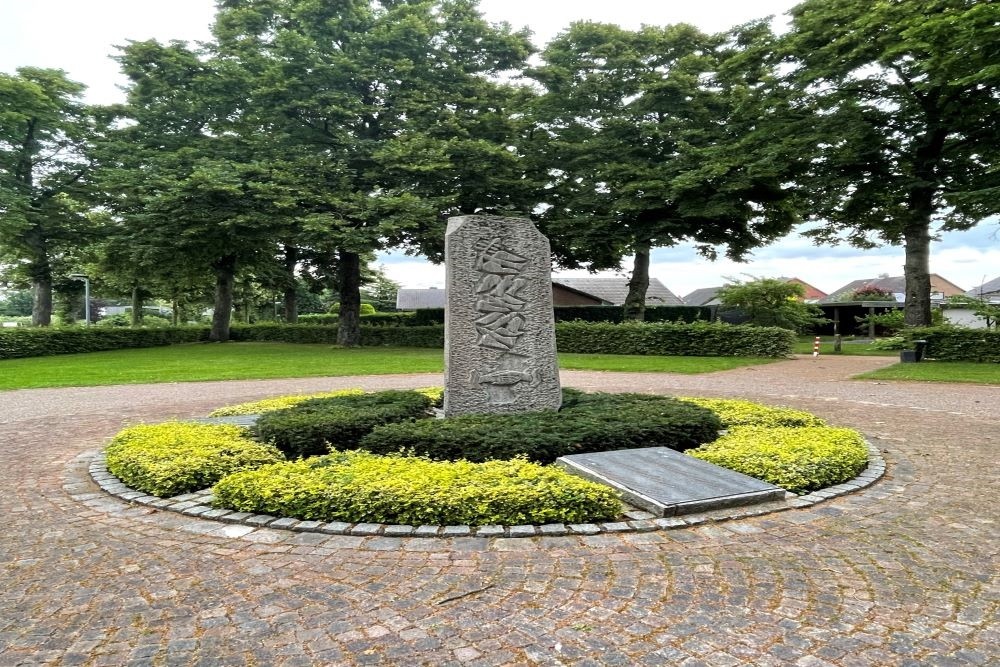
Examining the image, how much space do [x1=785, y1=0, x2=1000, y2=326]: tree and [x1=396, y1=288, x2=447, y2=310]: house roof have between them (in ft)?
129

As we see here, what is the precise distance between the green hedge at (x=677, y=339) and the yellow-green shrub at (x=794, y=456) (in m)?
15.8

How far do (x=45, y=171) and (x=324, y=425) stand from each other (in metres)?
28.9

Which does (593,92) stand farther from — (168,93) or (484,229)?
(484,229)

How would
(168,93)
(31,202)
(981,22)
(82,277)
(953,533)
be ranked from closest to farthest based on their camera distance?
1. (953,533)
2. (981,22)
3. (168,93)
4. (31,202)
5. (82,277)

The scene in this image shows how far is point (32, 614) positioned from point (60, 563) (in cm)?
73

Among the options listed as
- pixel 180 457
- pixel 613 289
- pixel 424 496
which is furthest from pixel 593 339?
→ pixel 613 289

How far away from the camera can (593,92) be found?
2586 cm

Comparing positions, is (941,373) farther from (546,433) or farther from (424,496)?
(424,496)

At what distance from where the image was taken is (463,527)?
4352 mm

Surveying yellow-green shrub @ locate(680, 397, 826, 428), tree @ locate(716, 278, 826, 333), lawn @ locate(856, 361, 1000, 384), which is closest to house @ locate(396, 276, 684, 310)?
tree @ locate(716, 278, 826, 333)

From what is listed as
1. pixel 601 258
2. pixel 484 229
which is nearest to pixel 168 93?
pixel 601 258

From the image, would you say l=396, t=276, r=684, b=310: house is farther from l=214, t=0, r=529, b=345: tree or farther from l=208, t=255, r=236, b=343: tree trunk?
l=214, t=0, r=529, b=345: tree

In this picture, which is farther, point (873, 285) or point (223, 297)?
point (873, 285)

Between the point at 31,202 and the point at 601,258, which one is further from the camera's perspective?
the point at 601,258
